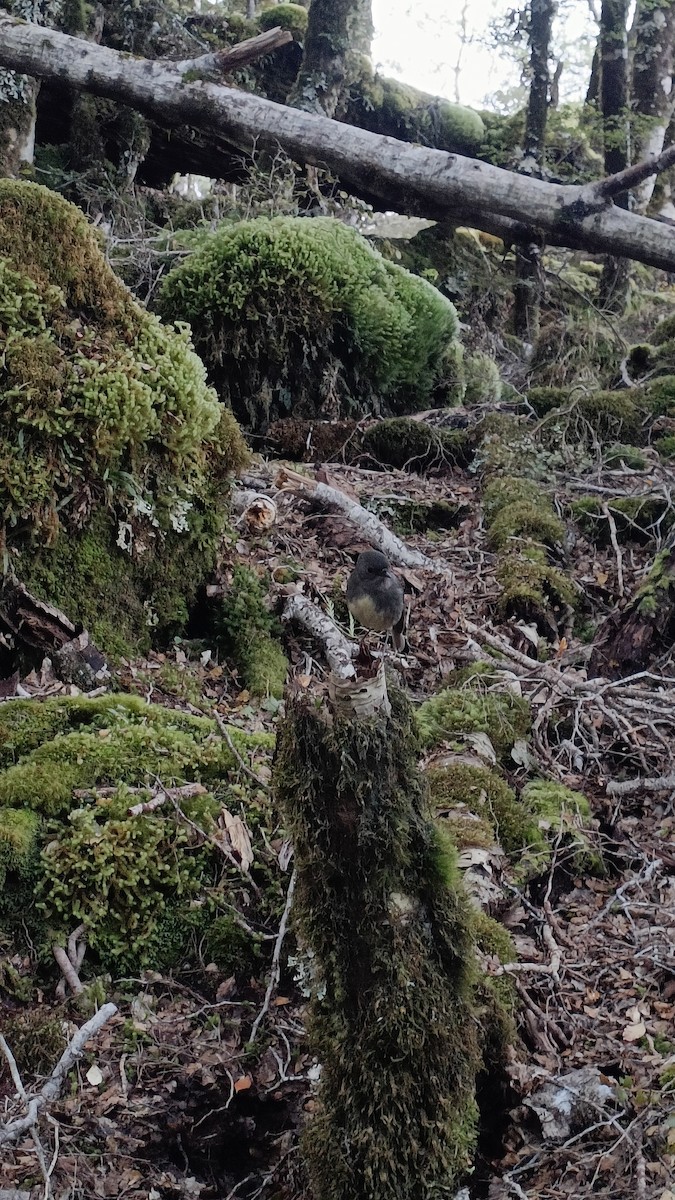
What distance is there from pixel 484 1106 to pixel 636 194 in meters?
13.0

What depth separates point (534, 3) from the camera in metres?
12.0

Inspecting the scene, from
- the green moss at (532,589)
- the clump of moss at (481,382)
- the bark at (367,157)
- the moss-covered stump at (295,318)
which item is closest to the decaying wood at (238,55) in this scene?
the bark at (367,157)

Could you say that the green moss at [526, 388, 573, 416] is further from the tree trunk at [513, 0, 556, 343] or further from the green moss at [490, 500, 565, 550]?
the tree trunk at [513, 0, 556, 343]

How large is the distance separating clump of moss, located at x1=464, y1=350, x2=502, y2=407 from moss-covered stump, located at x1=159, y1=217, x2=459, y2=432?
3.13 ft

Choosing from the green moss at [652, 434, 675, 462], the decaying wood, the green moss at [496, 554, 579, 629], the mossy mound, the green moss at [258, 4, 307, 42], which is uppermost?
the green moss at [258, 4, 307, 42]

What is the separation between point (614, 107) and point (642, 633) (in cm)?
958

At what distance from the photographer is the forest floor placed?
255cm

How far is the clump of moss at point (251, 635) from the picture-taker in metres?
4.76

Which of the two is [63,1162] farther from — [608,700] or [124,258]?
[124,258]

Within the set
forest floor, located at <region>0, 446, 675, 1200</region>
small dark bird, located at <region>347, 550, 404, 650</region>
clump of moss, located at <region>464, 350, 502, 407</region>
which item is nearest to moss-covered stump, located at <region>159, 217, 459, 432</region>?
clump of moss, located at <region>464, 350, 502, 407</region>

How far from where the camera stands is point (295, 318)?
7348mm

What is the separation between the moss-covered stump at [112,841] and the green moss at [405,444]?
4.26m

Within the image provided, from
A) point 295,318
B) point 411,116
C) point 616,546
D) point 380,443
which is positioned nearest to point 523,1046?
point 616,546

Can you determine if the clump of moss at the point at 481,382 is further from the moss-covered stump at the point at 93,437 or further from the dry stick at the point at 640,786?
the dry stick at the point at 640,786
